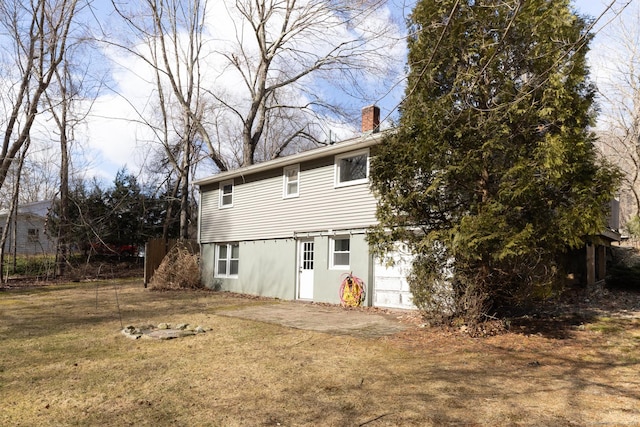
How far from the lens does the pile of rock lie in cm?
803

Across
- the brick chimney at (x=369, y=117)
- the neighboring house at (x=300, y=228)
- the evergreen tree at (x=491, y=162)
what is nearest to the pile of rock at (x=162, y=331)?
the evergreen tree at (x=491, y=162)

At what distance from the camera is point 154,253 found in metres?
18.5

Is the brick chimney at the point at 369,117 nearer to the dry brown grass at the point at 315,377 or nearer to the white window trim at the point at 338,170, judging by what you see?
the white window trim at the point at 338,170

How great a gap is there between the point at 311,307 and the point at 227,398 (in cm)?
793

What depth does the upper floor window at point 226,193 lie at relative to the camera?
60.2ft

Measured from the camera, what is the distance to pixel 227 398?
15.9ft

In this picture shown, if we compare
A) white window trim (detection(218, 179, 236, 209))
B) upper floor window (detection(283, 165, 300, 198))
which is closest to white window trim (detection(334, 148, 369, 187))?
upper floor window (detection(283, 165, 300, 198))

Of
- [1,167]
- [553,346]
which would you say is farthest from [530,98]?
[1,167]

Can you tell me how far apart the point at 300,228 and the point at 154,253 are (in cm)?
742

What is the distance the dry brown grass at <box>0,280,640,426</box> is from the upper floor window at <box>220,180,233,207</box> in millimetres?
9550

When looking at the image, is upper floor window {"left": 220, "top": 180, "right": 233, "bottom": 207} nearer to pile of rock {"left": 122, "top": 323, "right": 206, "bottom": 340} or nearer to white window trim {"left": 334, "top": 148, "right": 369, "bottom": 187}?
white window trim {"left": 334, "top": 148, "right": 369, "bottom": 187}

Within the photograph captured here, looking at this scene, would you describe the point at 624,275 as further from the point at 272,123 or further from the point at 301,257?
the point at 272,123

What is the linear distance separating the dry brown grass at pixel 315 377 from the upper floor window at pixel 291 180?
6.62 metres

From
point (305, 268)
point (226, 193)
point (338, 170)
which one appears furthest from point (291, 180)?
point (226, 193)
